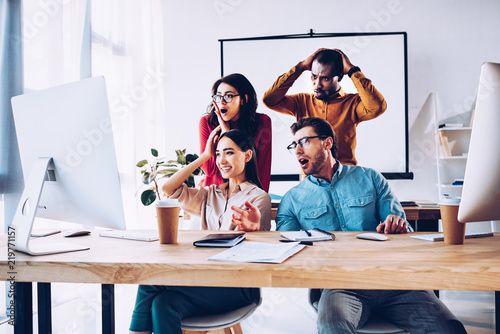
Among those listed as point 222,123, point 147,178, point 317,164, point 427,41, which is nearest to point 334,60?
point 427,41

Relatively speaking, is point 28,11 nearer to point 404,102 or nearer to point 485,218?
point 485,218

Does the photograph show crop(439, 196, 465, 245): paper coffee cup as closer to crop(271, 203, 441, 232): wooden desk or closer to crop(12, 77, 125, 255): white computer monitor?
crop(12, 77, 125, 255): white computer monitor

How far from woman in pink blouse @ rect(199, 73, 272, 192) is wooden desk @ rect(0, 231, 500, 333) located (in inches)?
54.1

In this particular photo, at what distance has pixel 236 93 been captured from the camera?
2.41 metres

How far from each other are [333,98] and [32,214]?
2.54 metres

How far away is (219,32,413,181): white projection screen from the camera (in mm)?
3369

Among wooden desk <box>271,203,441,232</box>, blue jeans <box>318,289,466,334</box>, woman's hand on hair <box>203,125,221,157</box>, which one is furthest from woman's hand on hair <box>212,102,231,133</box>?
blue jeans <box>318,289,466,334</box>

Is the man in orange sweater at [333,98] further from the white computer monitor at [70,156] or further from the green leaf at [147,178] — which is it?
the white computer monitor at [70,156]

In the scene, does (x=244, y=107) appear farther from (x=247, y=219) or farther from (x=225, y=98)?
(x=247, y=219)

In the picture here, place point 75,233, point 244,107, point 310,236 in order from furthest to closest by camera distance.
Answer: point 244,107 < point 75,233 < point 310,236

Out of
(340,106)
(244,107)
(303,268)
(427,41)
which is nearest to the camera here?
(303,268)

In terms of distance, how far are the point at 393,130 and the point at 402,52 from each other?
0.72 m

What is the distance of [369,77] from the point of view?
3.37m

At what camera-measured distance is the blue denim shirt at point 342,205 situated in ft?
5.44
